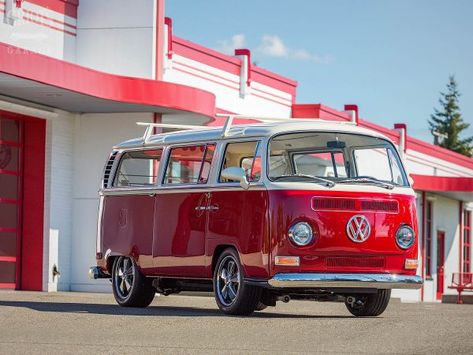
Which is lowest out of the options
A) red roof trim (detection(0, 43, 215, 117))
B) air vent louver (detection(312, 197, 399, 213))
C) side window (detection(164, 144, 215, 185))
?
air vent louver (detection(312, 197, 399, 213))

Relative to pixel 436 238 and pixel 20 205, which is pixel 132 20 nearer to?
pixel 20 205

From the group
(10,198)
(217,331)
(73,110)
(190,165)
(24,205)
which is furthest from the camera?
(73,110)

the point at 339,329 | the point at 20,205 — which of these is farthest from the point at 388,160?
the point at 20,205

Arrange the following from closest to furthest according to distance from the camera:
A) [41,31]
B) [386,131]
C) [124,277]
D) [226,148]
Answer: [226,148] → [124,277] → [41,31] → [386,131]

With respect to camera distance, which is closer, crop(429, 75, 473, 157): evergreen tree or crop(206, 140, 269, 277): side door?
crop(206, 140, 269, 277): side door

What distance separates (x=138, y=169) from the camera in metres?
16.2

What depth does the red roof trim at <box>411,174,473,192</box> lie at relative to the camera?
38.8 metres

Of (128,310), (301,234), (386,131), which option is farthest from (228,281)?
(386,131)

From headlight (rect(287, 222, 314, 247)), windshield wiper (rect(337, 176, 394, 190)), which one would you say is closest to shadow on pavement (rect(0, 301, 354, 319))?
headlight (rect(287, 222, 314, 247))

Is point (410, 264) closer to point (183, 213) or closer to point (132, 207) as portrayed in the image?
point (183, 213)

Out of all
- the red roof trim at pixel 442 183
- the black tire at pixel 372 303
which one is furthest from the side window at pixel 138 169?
the red roof trim at pixel 442 183

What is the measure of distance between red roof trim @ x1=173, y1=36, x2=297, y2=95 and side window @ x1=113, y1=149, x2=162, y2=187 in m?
9.18

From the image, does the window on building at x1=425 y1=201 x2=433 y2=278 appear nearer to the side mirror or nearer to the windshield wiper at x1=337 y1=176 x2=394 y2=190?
the windshield wiper at x1=337 y1=176 x2=394 y2=190

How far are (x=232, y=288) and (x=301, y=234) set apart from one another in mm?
1160
